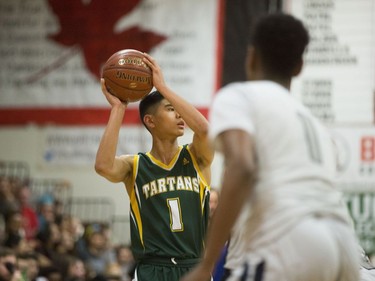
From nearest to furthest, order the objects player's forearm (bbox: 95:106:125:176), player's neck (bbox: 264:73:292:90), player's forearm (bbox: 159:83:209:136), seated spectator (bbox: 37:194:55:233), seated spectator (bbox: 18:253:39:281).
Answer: player's neck (bbox: 264:73:292:90) < player's forearm (bbox: 159:83:209:136) < player's forearm (bbox: 95:106:125:176) < seated spectator (bbox: 18:253:39:281) < seated spectator (bbox: 37:194:55:233)

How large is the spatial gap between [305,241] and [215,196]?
5104 mm

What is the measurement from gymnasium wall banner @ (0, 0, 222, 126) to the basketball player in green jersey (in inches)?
456

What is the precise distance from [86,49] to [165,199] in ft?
42.5

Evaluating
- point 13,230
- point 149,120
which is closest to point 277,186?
point 149,120

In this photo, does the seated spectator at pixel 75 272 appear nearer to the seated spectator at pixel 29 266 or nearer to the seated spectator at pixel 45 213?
the seated spectator at pixel 29 266

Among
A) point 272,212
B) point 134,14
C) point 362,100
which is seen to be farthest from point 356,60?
point 272,212

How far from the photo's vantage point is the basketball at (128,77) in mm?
6352

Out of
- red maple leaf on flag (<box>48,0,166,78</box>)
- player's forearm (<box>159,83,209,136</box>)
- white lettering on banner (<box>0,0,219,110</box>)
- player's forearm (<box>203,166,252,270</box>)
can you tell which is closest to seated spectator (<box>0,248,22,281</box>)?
player's forearm (<box>159,83,209,136</box>)

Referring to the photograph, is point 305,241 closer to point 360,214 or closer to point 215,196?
point 215,196

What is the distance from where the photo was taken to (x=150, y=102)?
6758 mm

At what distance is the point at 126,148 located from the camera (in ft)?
60.4

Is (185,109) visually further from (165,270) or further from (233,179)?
(233,179)

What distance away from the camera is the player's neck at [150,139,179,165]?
658 centimetres

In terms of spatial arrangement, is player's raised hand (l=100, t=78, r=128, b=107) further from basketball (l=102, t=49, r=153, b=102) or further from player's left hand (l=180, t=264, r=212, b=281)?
player's left hand (l=180, t=264, r=212, b=281)
